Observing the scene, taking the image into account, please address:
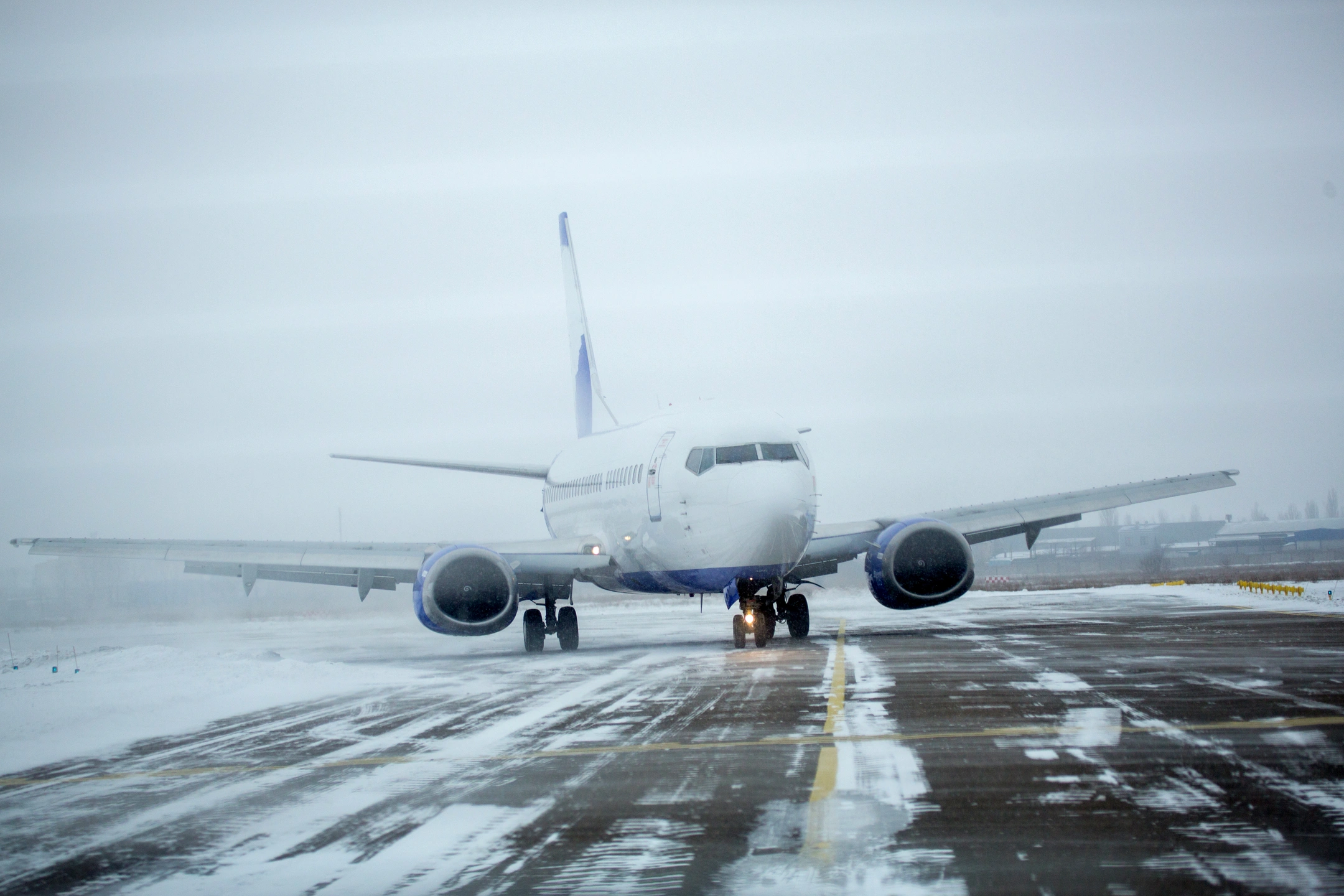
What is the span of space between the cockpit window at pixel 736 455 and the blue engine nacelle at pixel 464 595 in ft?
13.7

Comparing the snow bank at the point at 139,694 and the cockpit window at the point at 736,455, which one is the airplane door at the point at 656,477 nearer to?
the cockpit window at the point at 736,455

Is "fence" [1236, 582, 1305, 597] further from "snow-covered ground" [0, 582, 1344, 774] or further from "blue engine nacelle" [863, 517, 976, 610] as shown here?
"blue engine nacelle" [863, 517, 976, 610]

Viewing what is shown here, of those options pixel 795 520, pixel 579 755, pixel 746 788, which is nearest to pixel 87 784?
pixel 579 755

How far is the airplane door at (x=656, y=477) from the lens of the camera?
21.7 meters

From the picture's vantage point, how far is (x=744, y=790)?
7.49 m

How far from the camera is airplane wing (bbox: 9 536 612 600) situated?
2272 cm

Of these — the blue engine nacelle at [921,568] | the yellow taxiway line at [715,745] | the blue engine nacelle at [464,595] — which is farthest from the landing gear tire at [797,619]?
the yellow taxiway line at [715,745]

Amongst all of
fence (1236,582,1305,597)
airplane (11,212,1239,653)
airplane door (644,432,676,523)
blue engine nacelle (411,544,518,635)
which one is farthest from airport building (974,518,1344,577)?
blue engine nacelle (411,544,518,635)

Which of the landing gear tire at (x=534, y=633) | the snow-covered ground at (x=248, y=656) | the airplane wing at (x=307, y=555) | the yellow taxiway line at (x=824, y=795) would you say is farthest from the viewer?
the landing gear tire at (x=534, y=633)

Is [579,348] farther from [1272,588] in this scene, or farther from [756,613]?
[1272,588]

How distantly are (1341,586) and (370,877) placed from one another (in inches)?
1643

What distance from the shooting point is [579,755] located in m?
9.22

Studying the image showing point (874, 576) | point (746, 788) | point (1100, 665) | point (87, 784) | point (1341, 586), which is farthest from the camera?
point (1341, 586)

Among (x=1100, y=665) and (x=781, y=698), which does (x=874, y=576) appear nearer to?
(x=1100, y=665)
